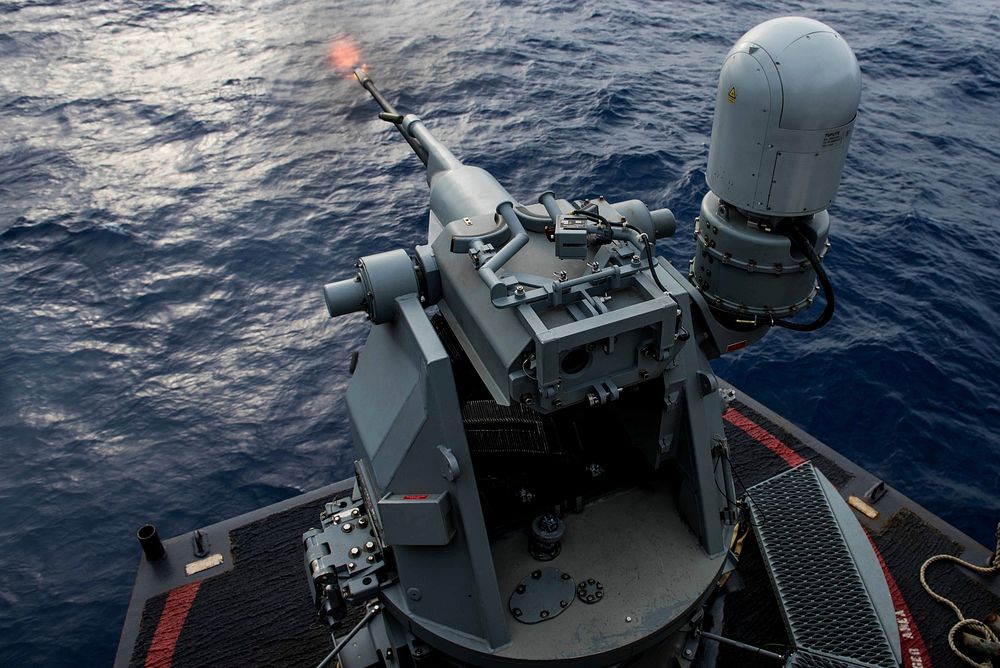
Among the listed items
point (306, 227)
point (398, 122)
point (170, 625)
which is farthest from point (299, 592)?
point (306, 227)

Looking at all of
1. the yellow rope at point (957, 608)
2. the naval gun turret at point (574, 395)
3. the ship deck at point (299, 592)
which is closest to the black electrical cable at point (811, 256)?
the naval gun turret at point (574, 395)

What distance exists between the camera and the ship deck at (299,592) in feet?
31.0

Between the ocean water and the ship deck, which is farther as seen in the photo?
the ocean water

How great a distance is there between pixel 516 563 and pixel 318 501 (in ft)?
18.5

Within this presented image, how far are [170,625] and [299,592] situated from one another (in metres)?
1.65

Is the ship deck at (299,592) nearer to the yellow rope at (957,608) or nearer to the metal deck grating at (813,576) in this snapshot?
the yellow rope at (957,608)

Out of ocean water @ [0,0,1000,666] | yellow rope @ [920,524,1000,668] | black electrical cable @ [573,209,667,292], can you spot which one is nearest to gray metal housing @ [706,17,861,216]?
black electrical cable @ [573,209,667,292]

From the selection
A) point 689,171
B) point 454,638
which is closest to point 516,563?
point 454,638

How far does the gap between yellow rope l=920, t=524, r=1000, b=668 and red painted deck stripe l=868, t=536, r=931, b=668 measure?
329 millimetres

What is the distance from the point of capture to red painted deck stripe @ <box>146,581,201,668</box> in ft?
31.4

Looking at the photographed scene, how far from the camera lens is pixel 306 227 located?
2019 cm

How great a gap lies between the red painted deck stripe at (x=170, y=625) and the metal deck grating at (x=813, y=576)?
7.38 meters

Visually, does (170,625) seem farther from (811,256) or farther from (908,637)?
(908,637)

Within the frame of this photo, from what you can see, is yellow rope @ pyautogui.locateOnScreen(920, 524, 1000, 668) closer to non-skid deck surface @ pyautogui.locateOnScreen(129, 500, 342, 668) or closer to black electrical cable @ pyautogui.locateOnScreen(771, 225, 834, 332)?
black electrical cable @ pyautogui.locateOnScreen(771, 225, 834, 332)
